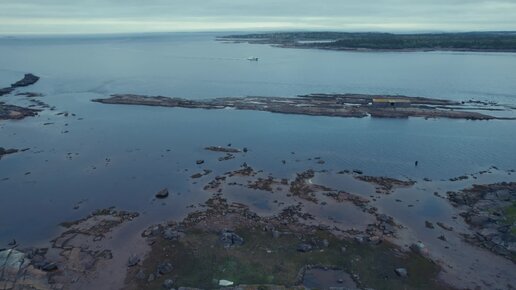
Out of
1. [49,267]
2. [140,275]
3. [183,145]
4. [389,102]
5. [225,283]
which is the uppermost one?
[389,102]

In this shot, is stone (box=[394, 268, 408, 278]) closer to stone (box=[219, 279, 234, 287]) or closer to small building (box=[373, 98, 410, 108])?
stone (box=[219, 279, 234, 287])

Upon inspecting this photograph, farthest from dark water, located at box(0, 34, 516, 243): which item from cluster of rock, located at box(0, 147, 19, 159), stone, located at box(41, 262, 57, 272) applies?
stone, located at box(41, 262, 57, 272)

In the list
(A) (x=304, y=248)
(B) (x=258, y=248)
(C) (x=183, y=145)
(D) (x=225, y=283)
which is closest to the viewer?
(D) (x=225, y=283)

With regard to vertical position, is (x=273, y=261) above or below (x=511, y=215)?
below

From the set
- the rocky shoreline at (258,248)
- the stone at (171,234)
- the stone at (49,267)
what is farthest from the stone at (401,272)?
the stone at (49,267)

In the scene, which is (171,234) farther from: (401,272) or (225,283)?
(401,272)

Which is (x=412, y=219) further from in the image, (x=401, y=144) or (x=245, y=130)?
(x=245, y=130)

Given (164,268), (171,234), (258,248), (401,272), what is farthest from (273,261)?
(171,234)
